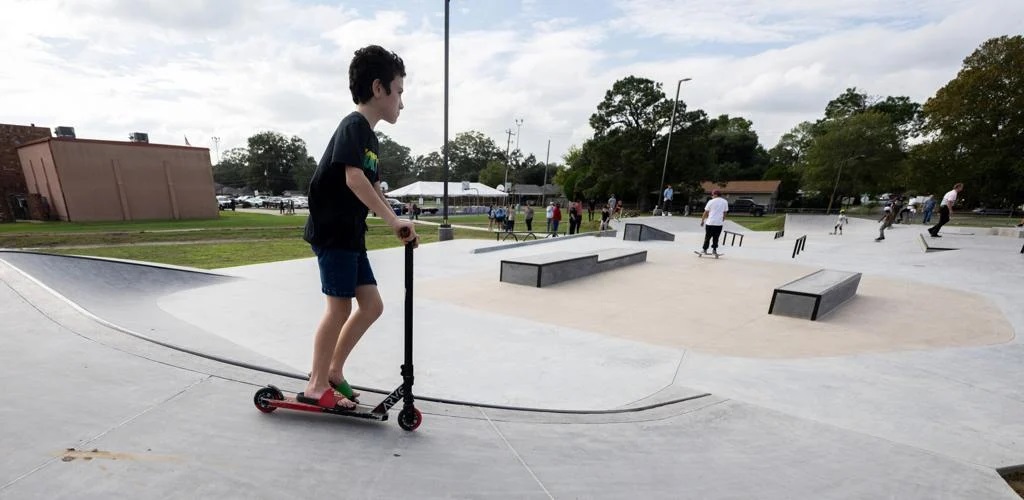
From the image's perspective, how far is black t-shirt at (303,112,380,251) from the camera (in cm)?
220

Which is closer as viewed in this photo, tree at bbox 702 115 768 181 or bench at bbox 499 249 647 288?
bench at bbox 499 249 647 288

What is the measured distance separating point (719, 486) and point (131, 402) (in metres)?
3.11

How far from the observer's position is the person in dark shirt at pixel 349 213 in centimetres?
215

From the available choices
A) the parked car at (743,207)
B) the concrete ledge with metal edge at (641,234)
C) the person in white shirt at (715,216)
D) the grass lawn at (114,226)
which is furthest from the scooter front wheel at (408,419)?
the parked car at (743,207)

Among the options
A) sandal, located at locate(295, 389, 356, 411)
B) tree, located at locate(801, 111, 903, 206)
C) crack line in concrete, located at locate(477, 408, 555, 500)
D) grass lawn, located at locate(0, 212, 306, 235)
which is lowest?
grass lawn, located at locate(0, 212, 306, 235)

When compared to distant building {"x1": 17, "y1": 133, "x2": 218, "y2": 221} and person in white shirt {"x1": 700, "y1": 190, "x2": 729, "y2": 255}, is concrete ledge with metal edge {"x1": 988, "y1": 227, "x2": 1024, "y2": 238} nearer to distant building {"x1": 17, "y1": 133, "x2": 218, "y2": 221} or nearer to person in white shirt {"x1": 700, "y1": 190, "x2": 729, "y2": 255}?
person in white shirt {"x1": 700, "y1": 190, "x2": 729, "y2": 255}

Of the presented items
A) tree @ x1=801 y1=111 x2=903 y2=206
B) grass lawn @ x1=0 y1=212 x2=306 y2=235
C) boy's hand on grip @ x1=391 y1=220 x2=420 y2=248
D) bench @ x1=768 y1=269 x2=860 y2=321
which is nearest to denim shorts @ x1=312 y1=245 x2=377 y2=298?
boy's hand on grip @ x1=391 y1=220 x2=420 y2=248

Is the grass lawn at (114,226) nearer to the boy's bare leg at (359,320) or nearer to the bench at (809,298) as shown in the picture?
the boy's bare leg at (359,320)

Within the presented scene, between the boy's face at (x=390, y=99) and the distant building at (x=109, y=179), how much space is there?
34.6 metres

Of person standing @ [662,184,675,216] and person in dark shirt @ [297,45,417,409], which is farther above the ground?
person in dark shirt @ [297,45,417,409]

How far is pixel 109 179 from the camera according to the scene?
26625 mm

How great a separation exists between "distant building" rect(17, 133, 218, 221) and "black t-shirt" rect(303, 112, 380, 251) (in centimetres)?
3453

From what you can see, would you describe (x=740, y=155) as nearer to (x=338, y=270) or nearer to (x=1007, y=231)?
(x=1007, y=231)

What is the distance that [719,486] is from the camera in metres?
2.07
